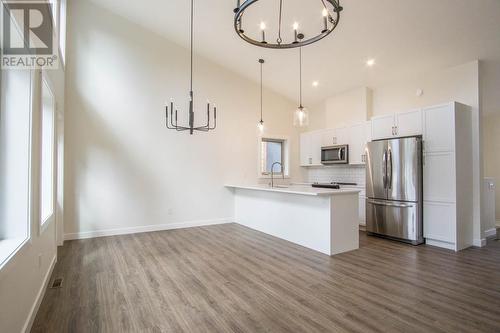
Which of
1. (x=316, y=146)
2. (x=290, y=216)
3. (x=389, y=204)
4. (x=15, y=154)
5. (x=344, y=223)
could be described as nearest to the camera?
(x=15, y=154)

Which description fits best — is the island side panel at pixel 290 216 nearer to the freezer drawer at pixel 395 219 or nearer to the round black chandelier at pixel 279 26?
the freezer drawer at pixel 395 219

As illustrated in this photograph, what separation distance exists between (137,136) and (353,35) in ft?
14.4

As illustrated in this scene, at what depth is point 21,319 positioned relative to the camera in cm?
192

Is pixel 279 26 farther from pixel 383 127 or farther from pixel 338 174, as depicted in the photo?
pixel 338 174

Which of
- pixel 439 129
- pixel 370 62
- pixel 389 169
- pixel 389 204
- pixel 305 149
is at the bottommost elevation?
pixel 389 204

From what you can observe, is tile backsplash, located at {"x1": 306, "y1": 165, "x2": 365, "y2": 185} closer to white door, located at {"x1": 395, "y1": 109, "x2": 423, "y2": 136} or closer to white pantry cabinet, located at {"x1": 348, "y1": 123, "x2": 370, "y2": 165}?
white pantry cabinet, located at {"x1": 348, "y1": 123, "x2": 370, "y2": 165}

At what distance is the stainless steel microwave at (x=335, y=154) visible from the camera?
5.89m

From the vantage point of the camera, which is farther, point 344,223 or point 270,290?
point 344,223

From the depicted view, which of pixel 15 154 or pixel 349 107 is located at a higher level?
pixel 349 107

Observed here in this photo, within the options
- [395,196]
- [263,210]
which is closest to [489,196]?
[395,196]

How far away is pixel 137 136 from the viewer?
5258 mm

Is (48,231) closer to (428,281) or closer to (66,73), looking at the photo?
(66,73)

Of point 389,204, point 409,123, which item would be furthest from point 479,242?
point 409,123

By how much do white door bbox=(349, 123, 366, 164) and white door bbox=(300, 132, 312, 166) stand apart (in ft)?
4.41
